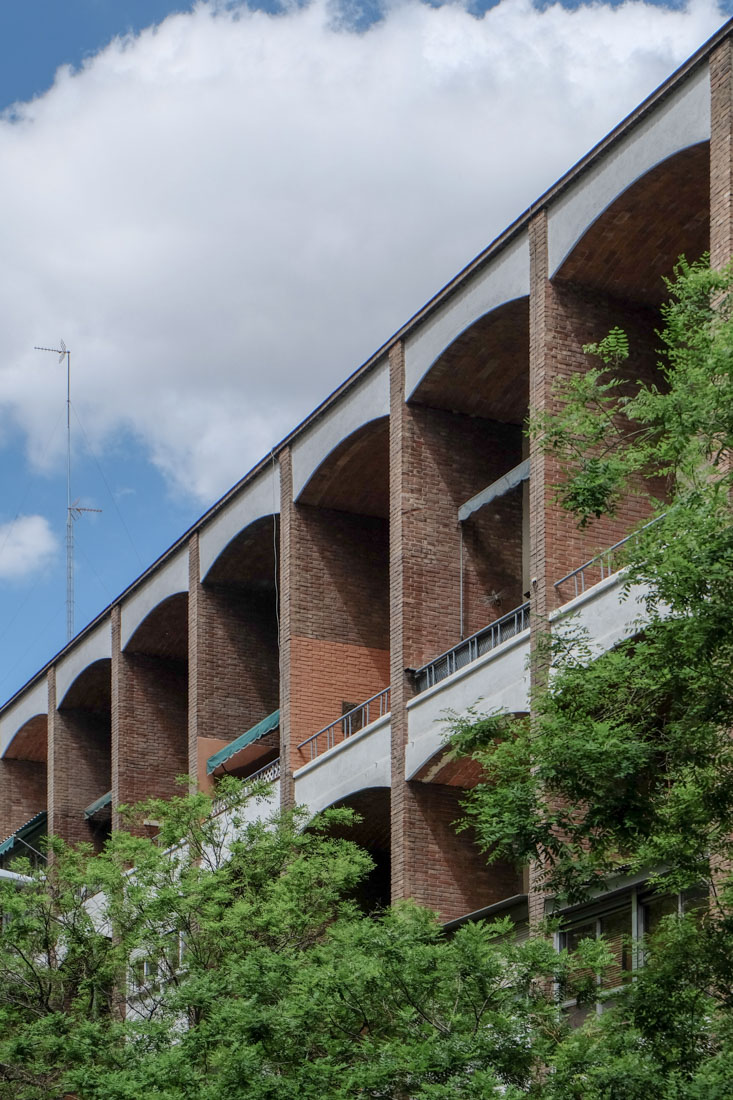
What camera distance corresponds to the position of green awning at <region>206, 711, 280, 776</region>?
33375 mm

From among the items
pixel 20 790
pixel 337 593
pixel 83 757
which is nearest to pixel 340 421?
pixel 337 593

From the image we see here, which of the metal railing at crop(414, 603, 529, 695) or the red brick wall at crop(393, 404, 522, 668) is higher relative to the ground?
the red brick wall at crop(393, 404, 522, 668)

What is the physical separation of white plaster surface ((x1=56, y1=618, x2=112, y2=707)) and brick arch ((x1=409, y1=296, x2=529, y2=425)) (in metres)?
13.8

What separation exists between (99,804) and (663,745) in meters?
28.2

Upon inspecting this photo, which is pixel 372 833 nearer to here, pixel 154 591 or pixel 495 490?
pixel 495 490

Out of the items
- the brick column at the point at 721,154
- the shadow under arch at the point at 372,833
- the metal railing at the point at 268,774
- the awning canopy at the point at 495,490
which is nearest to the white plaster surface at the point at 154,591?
the metal railing at the point at 268,774

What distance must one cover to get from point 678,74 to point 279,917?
1183 centimetres

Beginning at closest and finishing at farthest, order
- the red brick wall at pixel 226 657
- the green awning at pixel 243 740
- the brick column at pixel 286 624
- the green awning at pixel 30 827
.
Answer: the brick column at pixel 286 624 < the green awning at pixel 243 740 < the red brick wall at pixel 226 657 < the green awning at pixel 30 827

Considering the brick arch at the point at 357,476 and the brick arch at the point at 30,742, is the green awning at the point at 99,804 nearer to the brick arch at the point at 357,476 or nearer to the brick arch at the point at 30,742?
the brick arch at the point at 30,742

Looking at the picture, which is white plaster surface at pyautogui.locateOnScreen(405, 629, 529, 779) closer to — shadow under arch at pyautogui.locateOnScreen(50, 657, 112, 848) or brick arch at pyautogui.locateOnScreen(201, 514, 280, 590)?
brick arch at pyautogui.locateOnScreen(201, 514, 280, 590)

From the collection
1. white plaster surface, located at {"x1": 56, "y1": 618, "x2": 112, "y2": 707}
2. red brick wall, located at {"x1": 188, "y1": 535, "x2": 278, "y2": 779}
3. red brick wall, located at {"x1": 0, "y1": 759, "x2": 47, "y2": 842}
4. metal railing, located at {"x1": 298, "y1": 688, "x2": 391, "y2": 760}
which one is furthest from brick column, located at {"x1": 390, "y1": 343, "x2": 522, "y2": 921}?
red brick wall, located at {"x1": 0, "y1": 759, "x2": 47, "y2": 842}

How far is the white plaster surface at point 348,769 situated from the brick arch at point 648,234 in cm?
786

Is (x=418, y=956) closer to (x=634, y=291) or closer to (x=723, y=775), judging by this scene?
(x=723, y=775)

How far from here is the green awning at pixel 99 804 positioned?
41.2 meters
